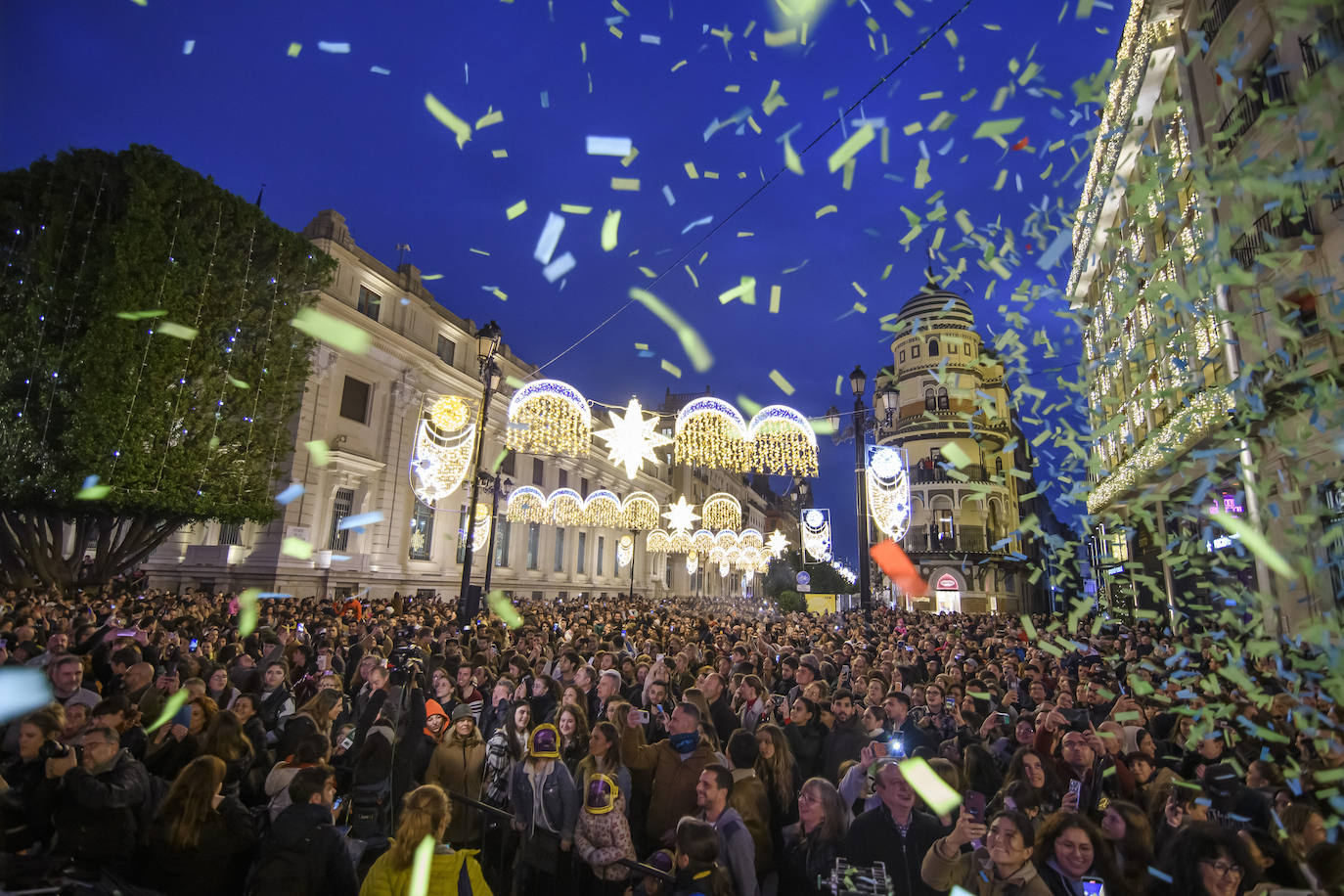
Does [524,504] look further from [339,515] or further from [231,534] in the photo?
[231,534]

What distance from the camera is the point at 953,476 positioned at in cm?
4516

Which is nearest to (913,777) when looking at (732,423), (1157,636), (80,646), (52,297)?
(732,423)

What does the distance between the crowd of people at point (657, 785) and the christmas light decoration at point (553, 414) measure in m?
5.99

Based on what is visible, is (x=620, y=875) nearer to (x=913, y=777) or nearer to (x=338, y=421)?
(x=913, y=777)

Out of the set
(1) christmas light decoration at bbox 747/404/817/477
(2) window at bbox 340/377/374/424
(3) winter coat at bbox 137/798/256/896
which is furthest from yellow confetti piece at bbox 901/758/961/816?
(2) window at bbox 340/377/374/424

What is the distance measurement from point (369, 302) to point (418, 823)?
2895cm

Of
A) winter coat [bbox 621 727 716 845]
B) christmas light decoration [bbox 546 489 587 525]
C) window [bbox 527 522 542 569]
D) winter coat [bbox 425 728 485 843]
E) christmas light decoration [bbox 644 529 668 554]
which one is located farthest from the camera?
window [bbox 527 522 542 569]

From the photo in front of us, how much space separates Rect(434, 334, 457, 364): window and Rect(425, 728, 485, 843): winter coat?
2993 centimetres

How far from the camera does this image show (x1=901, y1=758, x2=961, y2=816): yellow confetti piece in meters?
4.76

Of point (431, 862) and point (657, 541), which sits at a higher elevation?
point (657, 541)

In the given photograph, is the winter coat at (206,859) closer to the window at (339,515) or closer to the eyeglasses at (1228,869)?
the eyeglasses at (1228,869)

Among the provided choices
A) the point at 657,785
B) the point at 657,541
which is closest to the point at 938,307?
the point at 657,541

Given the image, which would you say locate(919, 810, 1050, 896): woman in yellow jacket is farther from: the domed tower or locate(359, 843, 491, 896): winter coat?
the domed tower

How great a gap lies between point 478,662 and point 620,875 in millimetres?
5971
